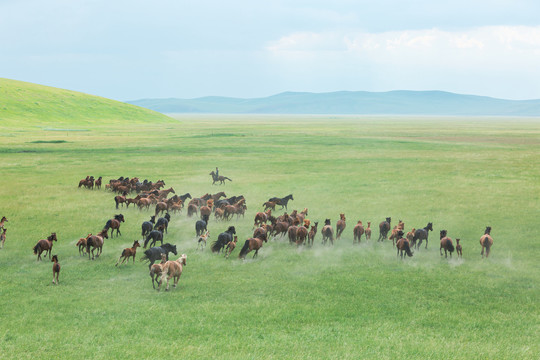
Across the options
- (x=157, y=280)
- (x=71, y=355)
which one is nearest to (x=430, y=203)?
(x=157, y=280)

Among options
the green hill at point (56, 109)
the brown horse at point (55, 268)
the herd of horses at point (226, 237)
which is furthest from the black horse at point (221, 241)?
the green hill at point (56, 109)

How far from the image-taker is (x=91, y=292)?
14055 mm

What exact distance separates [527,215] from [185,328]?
2043cm

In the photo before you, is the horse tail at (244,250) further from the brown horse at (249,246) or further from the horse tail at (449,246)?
the horse tail at (449,246)

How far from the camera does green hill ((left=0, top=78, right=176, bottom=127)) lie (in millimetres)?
133475

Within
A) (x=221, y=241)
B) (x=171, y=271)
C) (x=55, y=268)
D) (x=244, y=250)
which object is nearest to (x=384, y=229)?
(x=244, y=250)

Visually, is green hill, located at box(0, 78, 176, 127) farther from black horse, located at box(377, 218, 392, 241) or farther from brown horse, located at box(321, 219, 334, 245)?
black horse, located at box(377, 218, 392, 241)

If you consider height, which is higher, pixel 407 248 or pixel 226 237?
pixel 226 237

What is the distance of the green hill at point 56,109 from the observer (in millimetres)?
133475

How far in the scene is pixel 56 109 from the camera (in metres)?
154

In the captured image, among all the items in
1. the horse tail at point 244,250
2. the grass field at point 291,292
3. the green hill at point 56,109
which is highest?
the green hill at point 56,109

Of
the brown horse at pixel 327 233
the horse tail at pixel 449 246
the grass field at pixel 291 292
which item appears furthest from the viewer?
the brown horse at pixel 327 233

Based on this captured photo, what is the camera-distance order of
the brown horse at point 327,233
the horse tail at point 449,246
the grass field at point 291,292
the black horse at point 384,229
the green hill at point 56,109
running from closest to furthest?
the grass field at point 291,292, the horse tail at point 449,246, the brown horse at point 327,233, the black horse at point 384,229, the green hill at point 56,109

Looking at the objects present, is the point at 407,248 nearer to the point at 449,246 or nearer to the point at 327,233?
the point at 449,246
